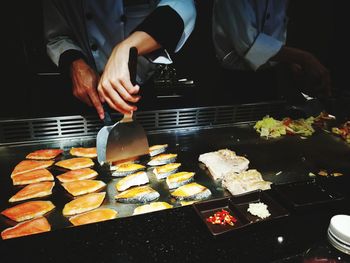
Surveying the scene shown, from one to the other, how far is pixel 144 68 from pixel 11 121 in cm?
174

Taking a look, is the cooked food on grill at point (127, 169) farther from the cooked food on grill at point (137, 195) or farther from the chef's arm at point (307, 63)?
the chef's arm at point (307, 63)

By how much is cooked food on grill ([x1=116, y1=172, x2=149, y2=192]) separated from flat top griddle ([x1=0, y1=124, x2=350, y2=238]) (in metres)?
0.07

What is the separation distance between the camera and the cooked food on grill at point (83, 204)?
2.20 metres

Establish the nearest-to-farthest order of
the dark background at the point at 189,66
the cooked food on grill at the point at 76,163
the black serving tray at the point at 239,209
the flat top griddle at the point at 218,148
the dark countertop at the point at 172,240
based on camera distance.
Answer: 1. the dark countertop at the point at 172,240
2. the black serving tray at the point at 239,209
3. the flat top griddle at the point at 218,148
4. the cooked food on grill at the point at 76,163
5. the dark background at the point at 189,66

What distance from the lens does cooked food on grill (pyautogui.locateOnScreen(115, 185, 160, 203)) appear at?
2.30 metres

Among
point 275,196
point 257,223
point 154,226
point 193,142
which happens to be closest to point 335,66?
point 193,142

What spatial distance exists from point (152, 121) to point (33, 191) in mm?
1534

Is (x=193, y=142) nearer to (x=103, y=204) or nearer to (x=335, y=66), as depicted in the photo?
(x=103, y=204)

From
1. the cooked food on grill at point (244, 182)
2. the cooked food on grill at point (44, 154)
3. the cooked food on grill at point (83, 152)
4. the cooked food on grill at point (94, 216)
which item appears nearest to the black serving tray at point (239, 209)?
the cooked food on grill at point (244, 182)

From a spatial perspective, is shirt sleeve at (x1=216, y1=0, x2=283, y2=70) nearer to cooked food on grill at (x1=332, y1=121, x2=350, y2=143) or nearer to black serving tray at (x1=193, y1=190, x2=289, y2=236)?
cooked food on grill at (x1=332, y1=121, x2=350, y2=143)

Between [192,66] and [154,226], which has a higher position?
[192,66]

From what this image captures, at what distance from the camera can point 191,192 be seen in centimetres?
240

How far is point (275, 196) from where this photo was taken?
192 centimetres

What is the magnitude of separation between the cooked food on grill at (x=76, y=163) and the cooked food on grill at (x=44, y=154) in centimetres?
12
